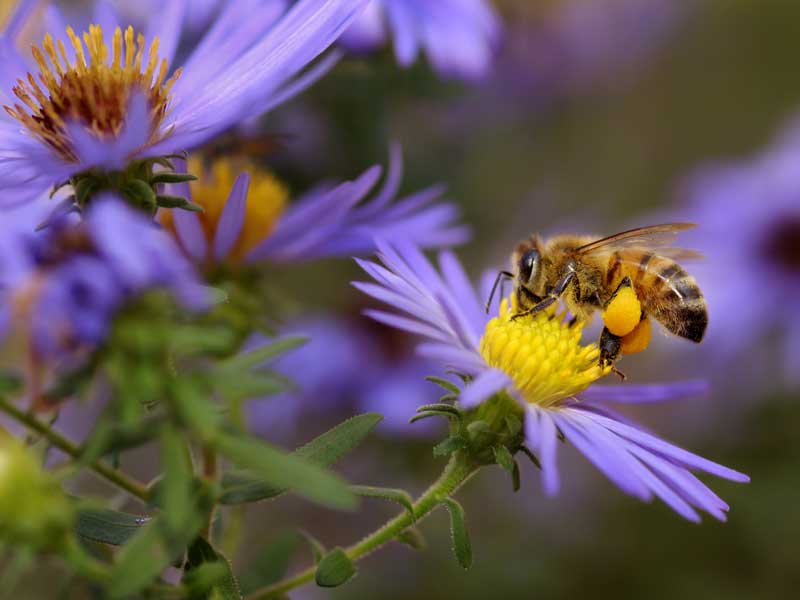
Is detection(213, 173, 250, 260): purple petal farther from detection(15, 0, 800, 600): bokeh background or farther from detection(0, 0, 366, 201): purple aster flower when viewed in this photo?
detection(15, 0, 800, 600): bokeh background

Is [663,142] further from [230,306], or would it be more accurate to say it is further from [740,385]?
[230,306]

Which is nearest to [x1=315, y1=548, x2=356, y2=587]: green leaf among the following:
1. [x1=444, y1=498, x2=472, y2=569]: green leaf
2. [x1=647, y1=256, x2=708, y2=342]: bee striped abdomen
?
[x1=444, y1=498, x2=472, y2=569]: green leaf

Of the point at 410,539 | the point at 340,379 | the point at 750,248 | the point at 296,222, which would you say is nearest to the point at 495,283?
the point at 296,222

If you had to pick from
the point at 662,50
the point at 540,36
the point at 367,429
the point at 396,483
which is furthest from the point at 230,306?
the point at 662,50

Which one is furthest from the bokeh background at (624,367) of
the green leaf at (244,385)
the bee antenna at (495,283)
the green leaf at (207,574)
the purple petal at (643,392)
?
the green leaf at (244,385)

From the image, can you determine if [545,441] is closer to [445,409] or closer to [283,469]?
[445,409]

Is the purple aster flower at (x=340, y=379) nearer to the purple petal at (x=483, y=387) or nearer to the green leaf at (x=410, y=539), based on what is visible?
the green leaf at (x=410, y=539)
